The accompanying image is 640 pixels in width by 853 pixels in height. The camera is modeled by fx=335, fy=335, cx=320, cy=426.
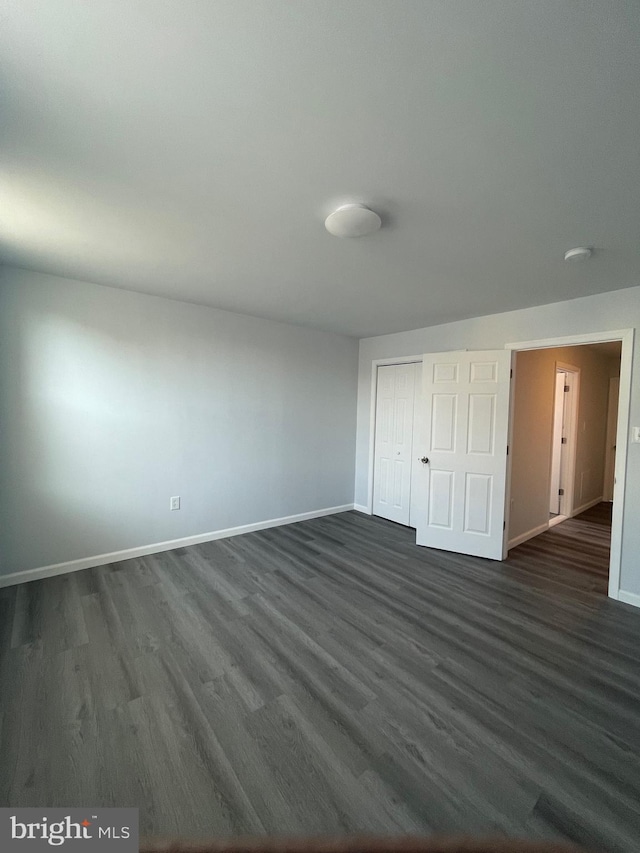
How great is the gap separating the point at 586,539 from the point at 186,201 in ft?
16.9

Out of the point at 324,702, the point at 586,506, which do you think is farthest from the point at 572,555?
the point at 324,702

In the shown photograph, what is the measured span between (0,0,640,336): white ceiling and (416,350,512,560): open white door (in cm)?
128

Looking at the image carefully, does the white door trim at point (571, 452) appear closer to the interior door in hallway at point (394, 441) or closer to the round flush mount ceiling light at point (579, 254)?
the interior door in hallway at point (394, 441)

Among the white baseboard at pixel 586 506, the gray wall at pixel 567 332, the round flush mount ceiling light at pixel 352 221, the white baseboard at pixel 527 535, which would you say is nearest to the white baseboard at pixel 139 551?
the white baseboard at pixel 527 535

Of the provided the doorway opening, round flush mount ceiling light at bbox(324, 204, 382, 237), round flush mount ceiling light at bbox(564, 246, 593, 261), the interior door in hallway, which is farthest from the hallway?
round flush mount ceiling light at bbox(324, 204, 382, 237)

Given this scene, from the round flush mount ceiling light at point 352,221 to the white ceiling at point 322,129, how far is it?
53 mm

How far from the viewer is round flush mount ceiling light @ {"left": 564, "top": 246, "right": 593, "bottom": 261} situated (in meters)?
1.98

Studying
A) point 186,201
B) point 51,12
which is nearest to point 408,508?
point 186,201

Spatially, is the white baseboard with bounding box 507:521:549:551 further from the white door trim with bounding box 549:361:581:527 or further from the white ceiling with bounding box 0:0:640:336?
the white ceiling with bounding box 0:0:640:336

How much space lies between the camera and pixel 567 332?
9.68ft

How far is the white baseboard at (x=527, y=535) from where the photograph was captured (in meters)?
3.77

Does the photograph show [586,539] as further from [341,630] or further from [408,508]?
[341,630]

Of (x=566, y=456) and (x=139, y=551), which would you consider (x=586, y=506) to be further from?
(x=139, y=551)

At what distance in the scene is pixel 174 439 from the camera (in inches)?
134
